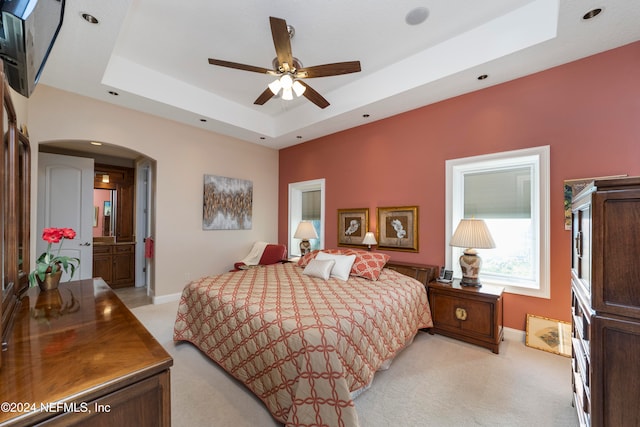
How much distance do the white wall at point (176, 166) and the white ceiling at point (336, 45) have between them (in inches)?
9.7

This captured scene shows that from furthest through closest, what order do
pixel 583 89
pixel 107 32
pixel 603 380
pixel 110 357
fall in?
pixel 583 89 → pixel 107 32 → pixel 603 380 → pixel 110 357

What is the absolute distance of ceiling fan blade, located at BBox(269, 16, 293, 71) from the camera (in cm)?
189

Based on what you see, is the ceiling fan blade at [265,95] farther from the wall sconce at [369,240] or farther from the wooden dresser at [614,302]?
the wooden dresser at [614,302]

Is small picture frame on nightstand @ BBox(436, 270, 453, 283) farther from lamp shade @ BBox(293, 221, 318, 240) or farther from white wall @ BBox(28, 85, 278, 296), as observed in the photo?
white wall @ BBox(28, 85, 278, 296)

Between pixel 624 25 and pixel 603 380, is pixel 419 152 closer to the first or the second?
pixel 624 25

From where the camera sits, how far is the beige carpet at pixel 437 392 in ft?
6.00

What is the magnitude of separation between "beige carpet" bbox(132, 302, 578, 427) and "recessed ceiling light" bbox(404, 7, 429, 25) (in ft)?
10.8

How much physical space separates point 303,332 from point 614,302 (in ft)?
5.04

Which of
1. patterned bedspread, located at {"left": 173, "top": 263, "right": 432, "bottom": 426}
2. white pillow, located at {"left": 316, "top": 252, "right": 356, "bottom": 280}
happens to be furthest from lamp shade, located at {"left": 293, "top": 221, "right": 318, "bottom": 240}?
patterned bedspread, located at {"left": 173, "top": 263, "right": 432, "bottom": 426}

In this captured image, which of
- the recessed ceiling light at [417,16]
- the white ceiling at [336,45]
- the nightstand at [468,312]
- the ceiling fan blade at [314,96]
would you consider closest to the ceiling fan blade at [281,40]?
the ceiling fan blade at [314,96]

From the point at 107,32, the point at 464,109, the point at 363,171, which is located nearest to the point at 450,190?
the point at 464,109

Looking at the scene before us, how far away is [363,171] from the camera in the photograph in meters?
4.36

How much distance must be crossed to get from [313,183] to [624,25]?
160 inches

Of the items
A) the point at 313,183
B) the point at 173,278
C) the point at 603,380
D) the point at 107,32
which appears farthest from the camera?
the point at 313,183
